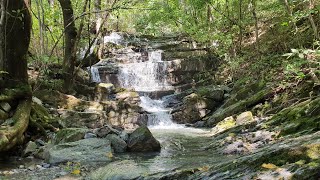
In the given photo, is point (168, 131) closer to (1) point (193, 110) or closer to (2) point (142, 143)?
(1) point (193, 110)

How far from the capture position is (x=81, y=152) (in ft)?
23.3

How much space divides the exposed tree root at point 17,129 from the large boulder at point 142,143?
2455 millimetres

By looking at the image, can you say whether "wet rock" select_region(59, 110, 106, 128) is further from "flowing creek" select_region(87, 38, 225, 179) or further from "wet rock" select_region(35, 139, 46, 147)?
"wet rock" select_region(35, 139, 46, 147)

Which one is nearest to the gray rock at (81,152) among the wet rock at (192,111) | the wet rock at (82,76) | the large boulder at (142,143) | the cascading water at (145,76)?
the large boulder at (142,143)

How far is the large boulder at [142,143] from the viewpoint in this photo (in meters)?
8.21

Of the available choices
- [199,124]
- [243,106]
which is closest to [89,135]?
[243,106]

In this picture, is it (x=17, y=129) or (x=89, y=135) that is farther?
(x=89, y=135)

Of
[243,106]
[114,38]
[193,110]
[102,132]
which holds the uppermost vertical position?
[114,38]

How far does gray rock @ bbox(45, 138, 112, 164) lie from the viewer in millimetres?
6747

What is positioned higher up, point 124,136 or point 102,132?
point 102,132

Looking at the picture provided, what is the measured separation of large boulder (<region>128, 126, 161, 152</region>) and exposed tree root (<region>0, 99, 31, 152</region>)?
2.46 m

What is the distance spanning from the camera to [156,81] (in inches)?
778

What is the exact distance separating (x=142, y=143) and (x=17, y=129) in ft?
9.31

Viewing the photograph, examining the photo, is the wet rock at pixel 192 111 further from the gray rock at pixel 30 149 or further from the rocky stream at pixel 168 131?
the gray rock at pixel 30 149
